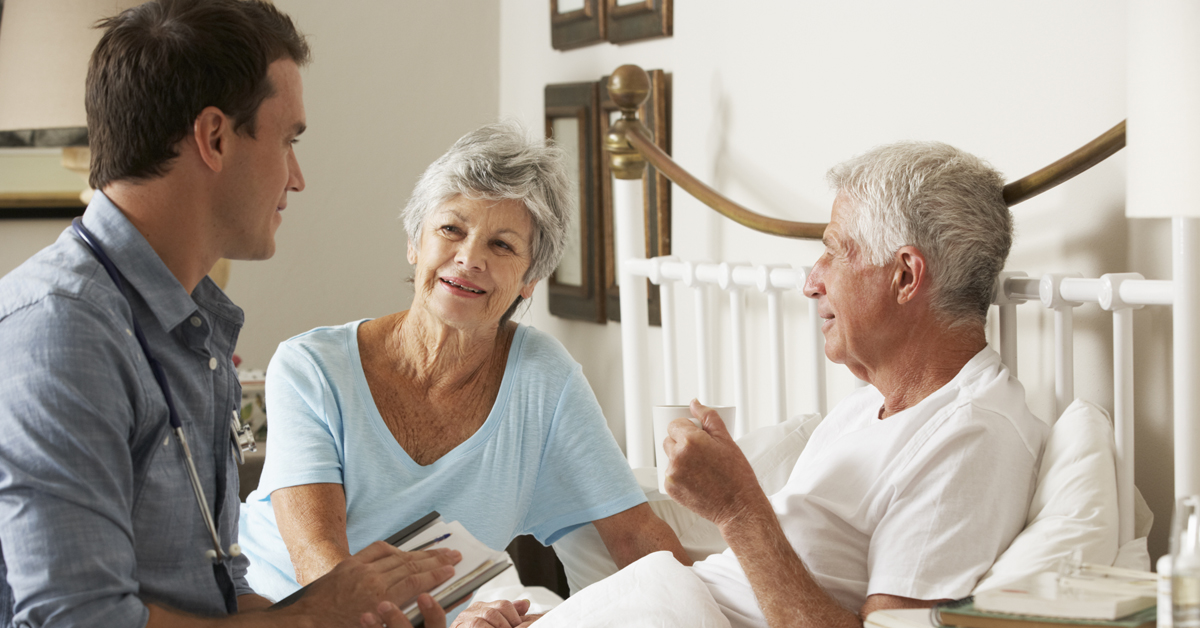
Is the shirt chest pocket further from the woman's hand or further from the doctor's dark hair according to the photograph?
the woman's hand

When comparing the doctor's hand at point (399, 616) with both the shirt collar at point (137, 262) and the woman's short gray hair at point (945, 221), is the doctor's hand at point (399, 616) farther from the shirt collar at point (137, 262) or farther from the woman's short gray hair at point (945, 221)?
the woman's short gray hair at point (945, 221)

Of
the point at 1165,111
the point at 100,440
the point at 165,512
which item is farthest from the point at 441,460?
the point at 1165,111

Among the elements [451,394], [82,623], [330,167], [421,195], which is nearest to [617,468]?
[451,394]

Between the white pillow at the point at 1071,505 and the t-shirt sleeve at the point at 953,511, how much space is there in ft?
0.08

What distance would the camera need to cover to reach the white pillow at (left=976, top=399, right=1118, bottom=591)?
3.76 ft

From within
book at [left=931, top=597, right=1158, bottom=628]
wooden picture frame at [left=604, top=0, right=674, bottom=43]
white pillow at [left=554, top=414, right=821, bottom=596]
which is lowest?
white pillow at [left=554, top=414, right=821, bottom=596]

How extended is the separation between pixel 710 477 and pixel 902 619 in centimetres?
36

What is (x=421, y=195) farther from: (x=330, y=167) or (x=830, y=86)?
(x=330, y=167)

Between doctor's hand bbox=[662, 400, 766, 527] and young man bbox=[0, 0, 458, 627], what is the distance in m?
0.34

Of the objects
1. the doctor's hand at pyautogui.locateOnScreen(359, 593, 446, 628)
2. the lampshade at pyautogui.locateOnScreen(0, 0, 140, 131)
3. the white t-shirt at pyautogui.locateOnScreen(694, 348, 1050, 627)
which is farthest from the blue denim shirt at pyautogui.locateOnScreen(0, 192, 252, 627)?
the lampshade at pyautogui.locateOnScreen(0, 0, 140, 131)

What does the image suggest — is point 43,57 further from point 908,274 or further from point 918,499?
point 918,499

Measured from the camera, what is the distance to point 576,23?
2.80m

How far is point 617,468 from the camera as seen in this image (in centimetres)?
178

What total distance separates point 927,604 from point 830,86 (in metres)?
1.11
